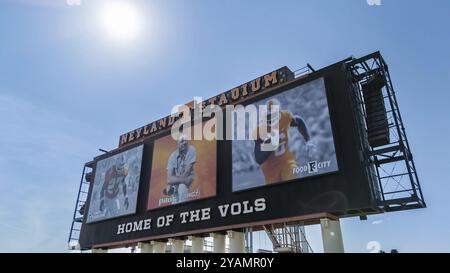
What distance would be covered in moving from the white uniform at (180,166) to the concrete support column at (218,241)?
388 cm

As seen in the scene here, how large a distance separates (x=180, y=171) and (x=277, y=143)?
9.32m

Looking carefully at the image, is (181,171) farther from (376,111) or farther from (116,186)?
(376,111)

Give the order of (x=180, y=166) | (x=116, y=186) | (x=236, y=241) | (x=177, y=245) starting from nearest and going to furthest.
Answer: (x=236, y=241) < (x=177, y=245) < (x=180, y=166) < (x=116, y=186)

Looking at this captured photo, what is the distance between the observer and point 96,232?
3200 cm

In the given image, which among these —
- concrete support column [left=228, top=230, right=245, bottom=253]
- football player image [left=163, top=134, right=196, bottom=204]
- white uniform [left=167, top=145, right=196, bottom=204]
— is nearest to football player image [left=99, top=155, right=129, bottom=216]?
football player image [left=163, top=134, right=196, bottom=204]

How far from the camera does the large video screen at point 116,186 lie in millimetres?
30438

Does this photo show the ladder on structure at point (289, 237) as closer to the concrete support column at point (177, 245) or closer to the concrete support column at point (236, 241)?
the concrete support column at point (236, 241)

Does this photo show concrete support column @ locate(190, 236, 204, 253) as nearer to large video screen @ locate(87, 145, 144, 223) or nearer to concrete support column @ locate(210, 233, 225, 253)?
concrete support column @ locate(210, 233, 225, 253)

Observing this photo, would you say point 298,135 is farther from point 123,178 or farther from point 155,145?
point 123,178

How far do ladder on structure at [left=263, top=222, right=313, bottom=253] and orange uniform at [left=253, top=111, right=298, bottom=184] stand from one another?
305 cm

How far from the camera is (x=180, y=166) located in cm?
2777

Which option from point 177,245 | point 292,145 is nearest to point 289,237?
point 292,145

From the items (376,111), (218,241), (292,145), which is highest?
(376,111)

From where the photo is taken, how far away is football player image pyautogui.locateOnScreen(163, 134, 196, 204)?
87.2 feet
